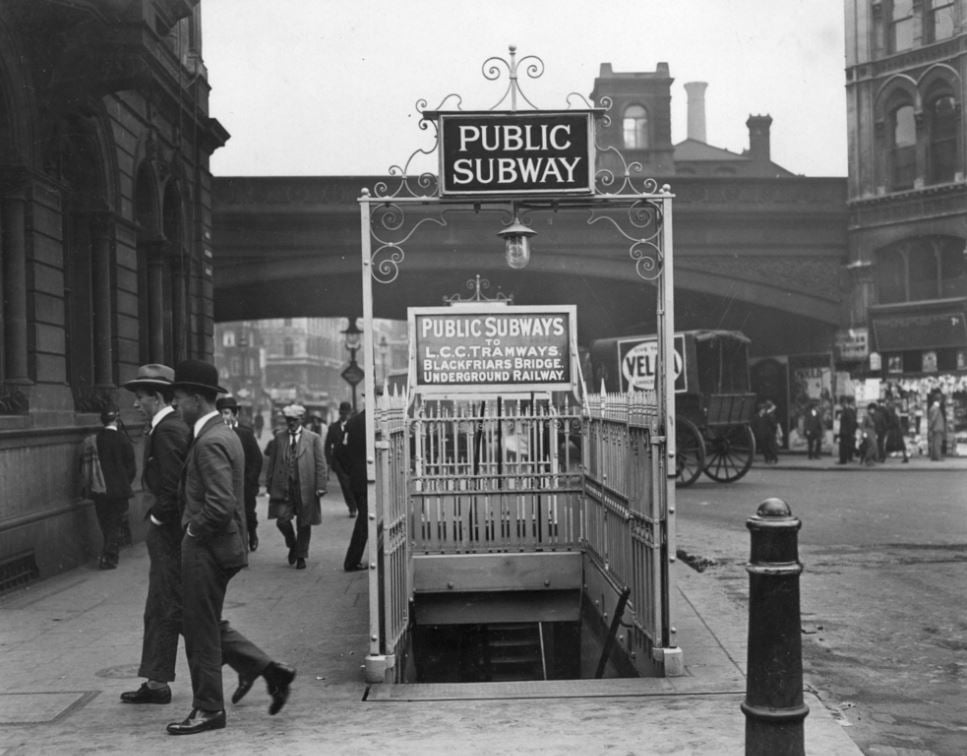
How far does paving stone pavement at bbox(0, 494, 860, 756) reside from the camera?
5.37 m

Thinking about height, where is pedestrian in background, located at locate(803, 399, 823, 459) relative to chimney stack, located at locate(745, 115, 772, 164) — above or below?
below

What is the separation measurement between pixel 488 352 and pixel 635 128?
4277 cm

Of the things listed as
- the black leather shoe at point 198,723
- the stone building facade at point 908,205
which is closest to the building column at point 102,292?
the black leather shoe at point 198,723

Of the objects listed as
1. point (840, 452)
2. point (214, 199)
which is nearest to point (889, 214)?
point (840, 452)

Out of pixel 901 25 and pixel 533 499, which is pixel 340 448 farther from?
pixel 901 25

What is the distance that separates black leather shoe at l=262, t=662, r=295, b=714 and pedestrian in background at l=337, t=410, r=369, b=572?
192 inches

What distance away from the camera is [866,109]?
3145cm

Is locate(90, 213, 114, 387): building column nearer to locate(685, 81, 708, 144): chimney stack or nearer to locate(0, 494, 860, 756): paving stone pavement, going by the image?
locate(0, 494, 860, 756): paving stone pavement

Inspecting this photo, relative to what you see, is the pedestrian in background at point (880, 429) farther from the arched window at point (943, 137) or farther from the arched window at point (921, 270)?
the arched window at point (943, 137)

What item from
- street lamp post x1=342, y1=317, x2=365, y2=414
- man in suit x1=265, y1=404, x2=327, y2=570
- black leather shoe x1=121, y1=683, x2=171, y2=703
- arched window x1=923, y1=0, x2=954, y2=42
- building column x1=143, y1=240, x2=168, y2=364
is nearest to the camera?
black leather shoe x1=121, y1=683, x2=171, y2=703

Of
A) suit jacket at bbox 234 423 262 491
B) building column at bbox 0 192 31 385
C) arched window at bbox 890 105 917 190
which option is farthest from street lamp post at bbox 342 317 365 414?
building column at bbox 0 192 31 385

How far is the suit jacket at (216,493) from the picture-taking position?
582 centimetres

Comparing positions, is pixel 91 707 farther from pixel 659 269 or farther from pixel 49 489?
pixel 49 489

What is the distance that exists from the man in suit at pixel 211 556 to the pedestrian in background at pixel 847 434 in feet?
78.9
